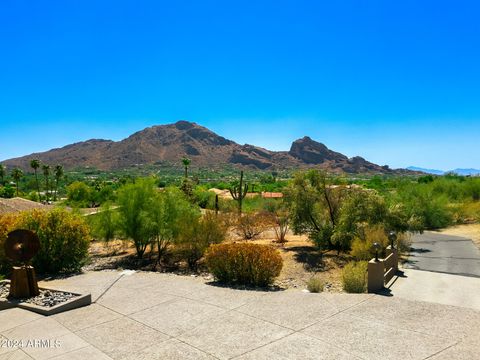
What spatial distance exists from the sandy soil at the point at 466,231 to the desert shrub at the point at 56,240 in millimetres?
22907

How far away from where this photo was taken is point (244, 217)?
28312 mm

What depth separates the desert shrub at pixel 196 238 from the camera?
19.2 m

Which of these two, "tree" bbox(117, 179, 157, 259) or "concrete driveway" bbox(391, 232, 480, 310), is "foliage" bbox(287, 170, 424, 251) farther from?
"tree" bbox(117, 179, 157, 259)

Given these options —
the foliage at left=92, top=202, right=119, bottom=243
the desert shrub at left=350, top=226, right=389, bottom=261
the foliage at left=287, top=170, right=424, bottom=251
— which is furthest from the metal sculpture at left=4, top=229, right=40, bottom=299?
the foliage at left=287, top=170, right=424, bottom=251

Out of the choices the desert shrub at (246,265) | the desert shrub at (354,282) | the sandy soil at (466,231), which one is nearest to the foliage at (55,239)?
the desert shrub at (246,265)

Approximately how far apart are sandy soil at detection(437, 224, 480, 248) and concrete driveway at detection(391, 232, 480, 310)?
327 cm

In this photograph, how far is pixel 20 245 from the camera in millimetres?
10664

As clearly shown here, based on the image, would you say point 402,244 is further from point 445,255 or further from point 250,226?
point 250,226

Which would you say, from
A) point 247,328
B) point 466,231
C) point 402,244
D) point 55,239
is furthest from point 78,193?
point 247,328

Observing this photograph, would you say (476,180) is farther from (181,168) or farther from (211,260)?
(181,168)

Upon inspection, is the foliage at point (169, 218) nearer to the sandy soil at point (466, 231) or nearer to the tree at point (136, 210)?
the tree at point (136, 210)

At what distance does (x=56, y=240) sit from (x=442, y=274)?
14.1m

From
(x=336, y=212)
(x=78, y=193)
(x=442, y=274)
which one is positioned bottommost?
(x=442, y=274)

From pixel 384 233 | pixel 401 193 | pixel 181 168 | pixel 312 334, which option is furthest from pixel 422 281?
pixel 181 168
